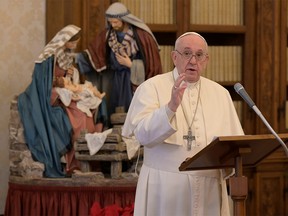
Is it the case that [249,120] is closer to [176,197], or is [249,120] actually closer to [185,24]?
[185,24]

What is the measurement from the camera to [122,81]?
4969 millimetres

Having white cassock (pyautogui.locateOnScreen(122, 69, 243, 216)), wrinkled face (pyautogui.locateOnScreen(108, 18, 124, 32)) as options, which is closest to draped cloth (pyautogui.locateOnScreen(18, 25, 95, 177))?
wrinkled face (pyautogui.locateOnScreen(108, 18, 124, 32))

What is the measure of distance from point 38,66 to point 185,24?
1.37m

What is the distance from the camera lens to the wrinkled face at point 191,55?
129 inches

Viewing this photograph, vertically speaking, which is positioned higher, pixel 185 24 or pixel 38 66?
pixel 185 24

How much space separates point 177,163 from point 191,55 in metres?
0.49

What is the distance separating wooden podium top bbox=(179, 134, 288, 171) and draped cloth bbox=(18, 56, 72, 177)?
178cm

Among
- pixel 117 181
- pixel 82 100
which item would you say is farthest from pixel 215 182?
pixel 82 100

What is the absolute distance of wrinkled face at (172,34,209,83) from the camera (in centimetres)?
328

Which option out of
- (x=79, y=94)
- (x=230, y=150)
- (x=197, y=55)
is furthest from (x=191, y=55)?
(x=79, y=94)

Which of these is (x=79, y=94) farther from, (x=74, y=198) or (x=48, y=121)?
(x=74, y=198)

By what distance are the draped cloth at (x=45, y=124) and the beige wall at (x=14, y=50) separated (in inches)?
26.0

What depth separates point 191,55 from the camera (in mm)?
3281

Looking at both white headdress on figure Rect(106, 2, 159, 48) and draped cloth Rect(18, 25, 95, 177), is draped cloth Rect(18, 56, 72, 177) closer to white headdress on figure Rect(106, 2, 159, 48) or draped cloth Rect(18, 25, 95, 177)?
draped cloth Rect(18, 25, 95, 177)
